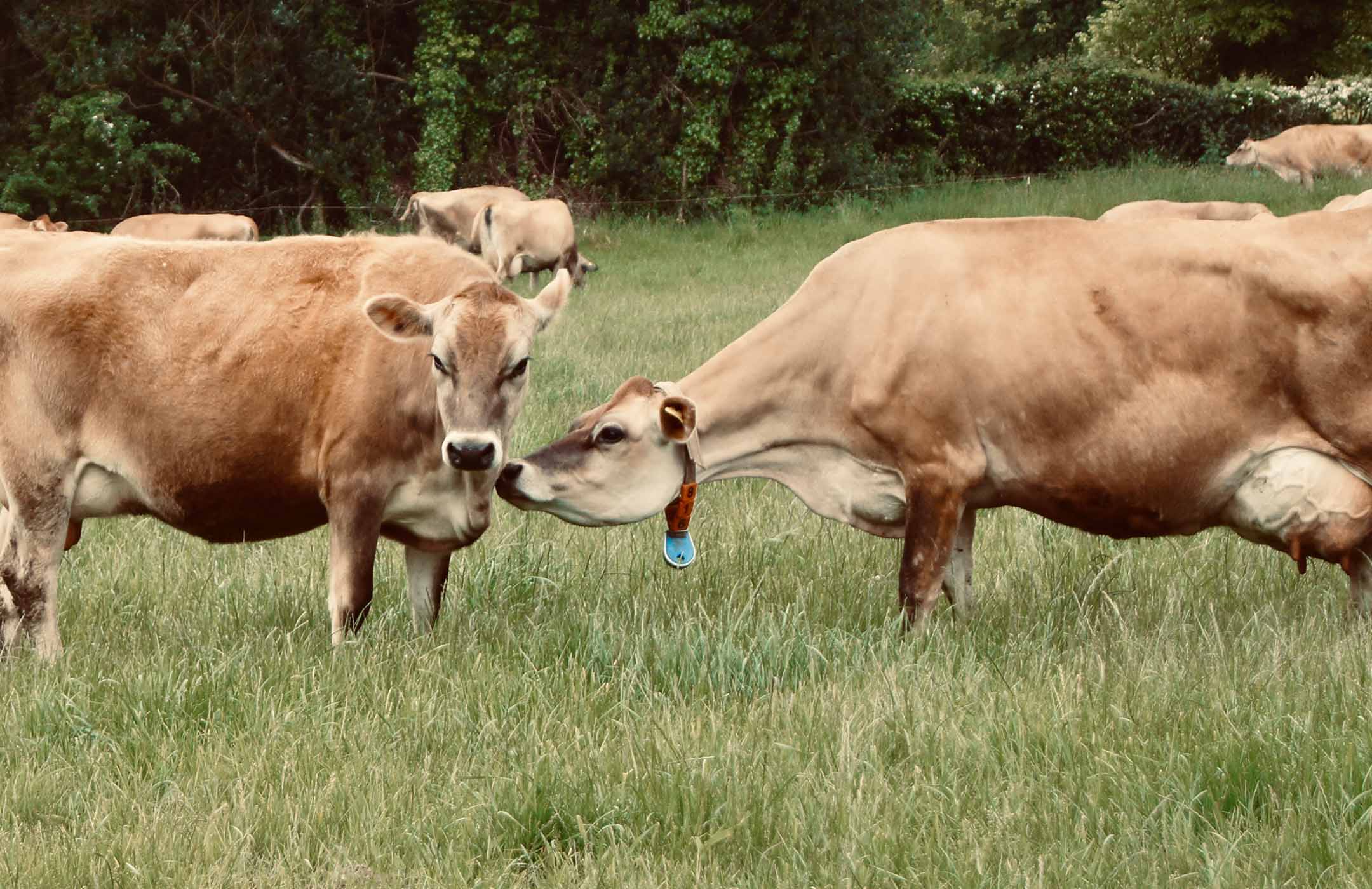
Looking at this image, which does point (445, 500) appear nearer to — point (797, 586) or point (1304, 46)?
point (797, 586)

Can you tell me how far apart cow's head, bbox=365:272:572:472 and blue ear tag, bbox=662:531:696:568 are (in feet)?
2.24

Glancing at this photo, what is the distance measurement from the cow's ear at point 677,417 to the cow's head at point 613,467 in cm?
9

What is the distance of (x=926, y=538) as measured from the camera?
5105mm

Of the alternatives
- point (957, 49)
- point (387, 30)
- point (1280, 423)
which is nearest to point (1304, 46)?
point (957, 49)

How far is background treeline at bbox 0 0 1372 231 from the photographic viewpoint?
24.6 metres

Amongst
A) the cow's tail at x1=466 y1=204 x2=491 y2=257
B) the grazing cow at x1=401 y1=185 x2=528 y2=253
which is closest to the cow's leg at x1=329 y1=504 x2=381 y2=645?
the cow's tail at x1=466 y1=204 x2=491 y2=257

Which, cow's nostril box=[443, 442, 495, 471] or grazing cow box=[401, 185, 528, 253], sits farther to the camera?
grazing cow box=[401, 185, 528, 253]

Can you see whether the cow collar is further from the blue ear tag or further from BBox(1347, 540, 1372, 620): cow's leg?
BBox(1347, 540, 1372, 620): cow's leg

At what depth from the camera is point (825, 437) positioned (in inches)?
212

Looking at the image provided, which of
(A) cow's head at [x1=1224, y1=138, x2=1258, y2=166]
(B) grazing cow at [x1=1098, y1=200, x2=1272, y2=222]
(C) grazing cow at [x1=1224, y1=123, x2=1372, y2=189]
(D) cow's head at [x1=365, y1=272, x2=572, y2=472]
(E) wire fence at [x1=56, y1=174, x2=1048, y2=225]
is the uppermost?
(D) cow's head at [x1=365, y1=272, x2=572, y2=472]

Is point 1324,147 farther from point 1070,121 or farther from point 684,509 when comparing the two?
point 684,509

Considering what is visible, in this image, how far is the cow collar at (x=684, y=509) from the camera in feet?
17.6

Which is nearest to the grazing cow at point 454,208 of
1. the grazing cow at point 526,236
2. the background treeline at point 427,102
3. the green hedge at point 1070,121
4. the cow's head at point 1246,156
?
the grazing cow at point 526,236

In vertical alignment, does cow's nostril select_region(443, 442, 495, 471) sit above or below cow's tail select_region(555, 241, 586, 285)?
above
